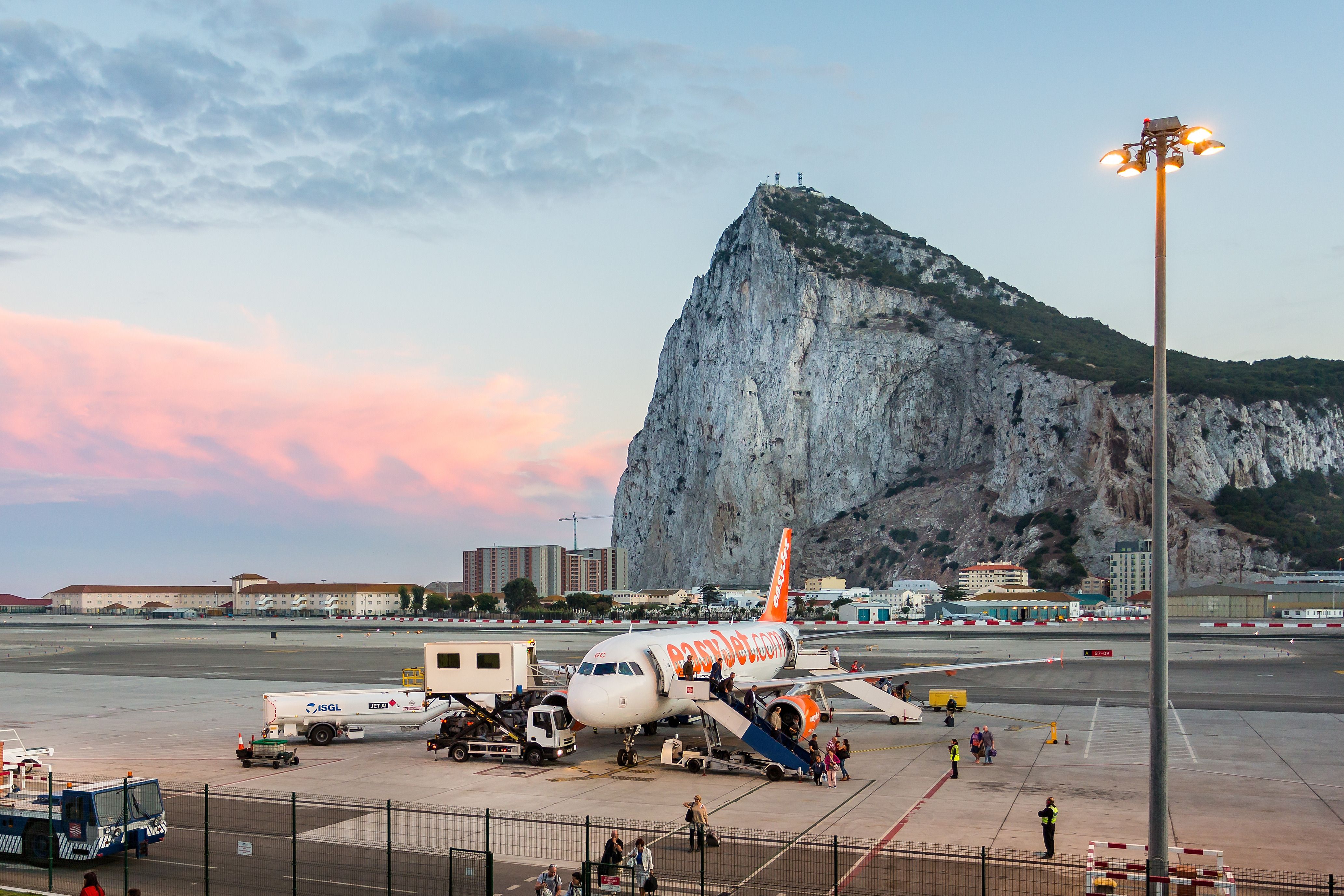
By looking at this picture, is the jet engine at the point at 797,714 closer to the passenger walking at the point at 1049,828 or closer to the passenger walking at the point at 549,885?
the passenger walking at the point at 1049,828

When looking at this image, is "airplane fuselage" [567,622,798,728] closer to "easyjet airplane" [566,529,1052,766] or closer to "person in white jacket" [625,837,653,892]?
"easyjet airplane" [566,529,1052,766]

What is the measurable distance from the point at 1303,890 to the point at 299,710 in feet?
111

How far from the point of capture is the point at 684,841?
79.3ft

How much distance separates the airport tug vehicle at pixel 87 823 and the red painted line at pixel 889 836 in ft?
50.1

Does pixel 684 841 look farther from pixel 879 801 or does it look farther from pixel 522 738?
pixel 522 738

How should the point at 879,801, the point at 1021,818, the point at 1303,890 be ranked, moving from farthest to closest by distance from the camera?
the point at 879,801 → the point at 1021,818 → the point at 1303,890

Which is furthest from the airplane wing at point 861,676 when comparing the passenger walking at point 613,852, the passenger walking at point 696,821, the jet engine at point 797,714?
the passenger walking at point 613,852

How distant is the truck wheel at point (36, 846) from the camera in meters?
22.9

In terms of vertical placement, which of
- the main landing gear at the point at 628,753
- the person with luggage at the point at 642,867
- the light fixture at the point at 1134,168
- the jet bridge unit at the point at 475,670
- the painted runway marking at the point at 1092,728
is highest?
the light fixture at the point at 1134,168

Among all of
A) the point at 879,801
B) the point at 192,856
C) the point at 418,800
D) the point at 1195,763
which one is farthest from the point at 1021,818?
the point at 192,856

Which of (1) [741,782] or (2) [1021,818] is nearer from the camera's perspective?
(2) [1021,818]

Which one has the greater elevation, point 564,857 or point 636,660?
point 636,660

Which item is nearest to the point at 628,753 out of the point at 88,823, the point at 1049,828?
the point at 1049,828

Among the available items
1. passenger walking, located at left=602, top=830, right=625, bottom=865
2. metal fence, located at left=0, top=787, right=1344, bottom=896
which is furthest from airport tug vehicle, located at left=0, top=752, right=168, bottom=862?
passenger walking, located at left=602, top=830, right=625, bottom=865
